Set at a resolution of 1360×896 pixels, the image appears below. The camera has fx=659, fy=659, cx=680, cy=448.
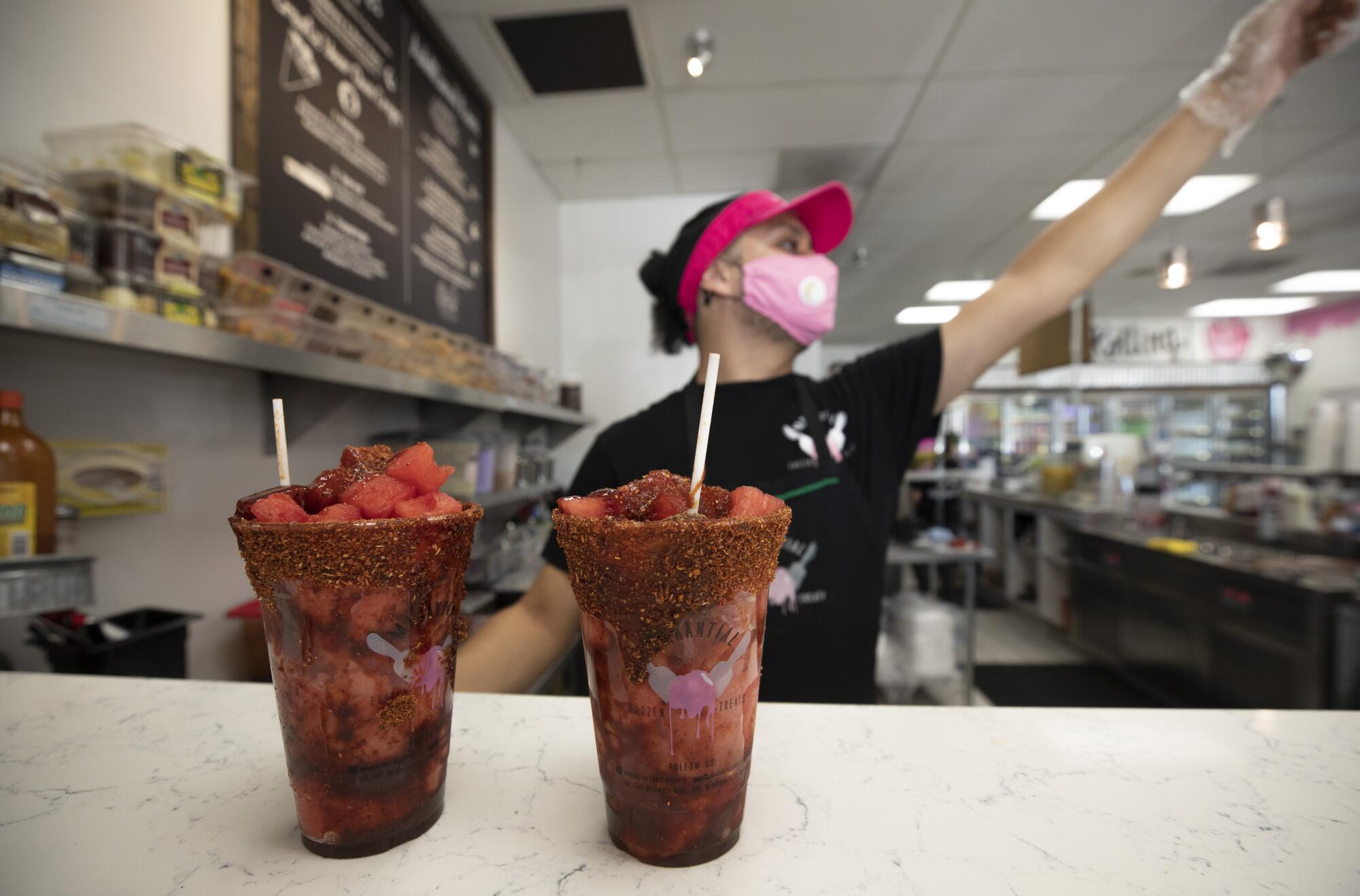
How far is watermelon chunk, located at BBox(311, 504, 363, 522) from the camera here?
479 millimetres

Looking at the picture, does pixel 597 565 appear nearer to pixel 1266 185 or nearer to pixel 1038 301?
pixel 1038 301

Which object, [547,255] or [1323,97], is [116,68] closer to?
[547,255]

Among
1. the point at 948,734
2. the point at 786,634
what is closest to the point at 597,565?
the point at 948,734

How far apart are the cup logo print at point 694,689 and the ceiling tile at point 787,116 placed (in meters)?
3.22

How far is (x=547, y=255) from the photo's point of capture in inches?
162

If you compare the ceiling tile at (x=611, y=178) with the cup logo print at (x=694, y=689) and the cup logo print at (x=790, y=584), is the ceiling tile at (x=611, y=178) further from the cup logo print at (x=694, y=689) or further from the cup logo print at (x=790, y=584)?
the cup logo print at (x=694, y=689)

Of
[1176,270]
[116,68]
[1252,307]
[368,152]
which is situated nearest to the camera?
[116,68]

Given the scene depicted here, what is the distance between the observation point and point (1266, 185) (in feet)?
14.9

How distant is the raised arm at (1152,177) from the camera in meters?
1.34

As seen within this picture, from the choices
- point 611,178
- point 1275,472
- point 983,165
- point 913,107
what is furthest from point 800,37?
point 1275,472

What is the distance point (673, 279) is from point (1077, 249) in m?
0.87

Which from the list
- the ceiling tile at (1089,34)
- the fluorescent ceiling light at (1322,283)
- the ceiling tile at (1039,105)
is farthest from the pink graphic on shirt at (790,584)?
the fluorescent ceiling light at (1322,283)

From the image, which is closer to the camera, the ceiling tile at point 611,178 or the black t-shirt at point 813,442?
the black t-shirt at point 813,442

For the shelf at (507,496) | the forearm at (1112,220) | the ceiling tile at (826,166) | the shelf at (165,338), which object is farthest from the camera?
the ceiling tile at (826,166)
